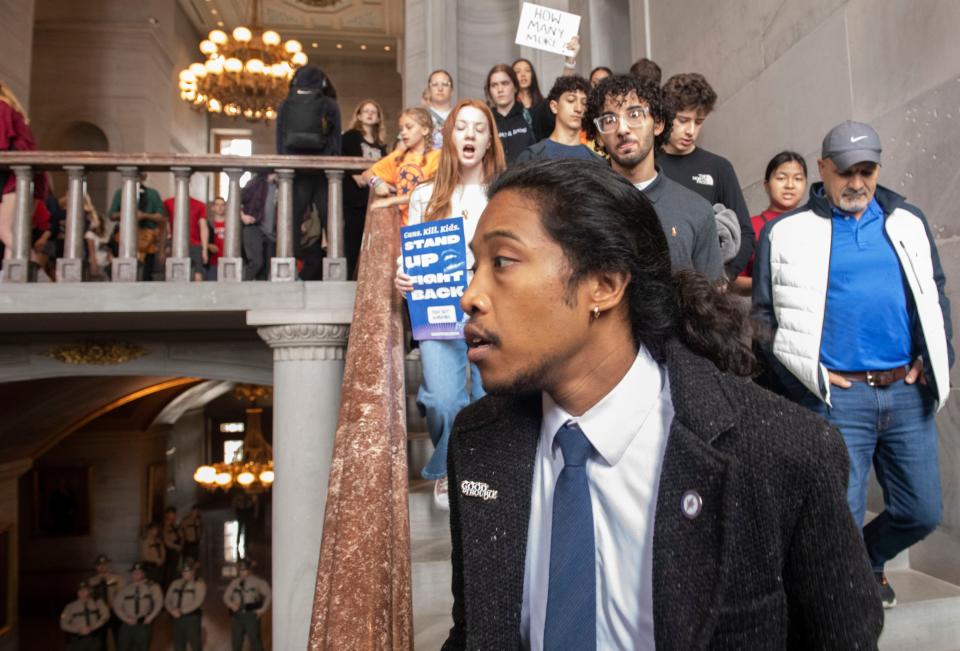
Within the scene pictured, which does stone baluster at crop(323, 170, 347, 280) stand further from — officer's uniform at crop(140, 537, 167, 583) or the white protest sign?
officer's uniform at crop(140, 537, 167, 583)

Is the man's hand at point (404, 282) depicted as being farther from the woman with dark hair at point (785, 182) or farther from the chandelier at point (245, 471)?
the chandelier at point (245, 471)

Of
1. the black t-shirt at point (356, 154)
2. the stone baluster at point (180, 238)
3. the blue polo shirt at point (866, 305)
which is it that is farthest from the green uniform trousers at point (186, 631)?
the blue polo shirt at point (866, 305)

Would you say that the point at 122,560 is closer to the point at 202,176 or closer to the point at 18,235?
the point at 202,176

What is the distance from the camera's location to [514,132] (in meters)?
5.52

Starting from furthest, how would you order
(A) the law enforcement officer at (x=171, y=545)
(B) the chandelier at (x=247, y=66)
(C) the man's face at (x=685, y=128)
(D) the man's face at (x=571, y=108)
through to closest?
(A) the law enforcement officer at (x=171, y=545), (B) the chandelier at (x=247, y=66), (D) the man's face at (x=571, y=108), (C) the man's face at (x=685, y=128)

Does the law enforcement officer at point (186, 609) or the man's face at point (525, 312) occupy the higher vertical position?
the man's face at point (525, 312)

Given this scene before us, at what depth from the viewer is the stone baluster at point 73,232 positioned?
6.16 m

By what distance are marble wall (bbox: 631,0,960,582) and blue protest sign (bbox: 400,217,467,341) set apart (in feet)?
7.87

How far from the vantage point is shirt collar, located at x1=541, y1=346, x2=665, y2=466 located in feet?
3.87

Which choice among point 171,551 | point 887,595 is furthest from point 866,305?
point 171,551

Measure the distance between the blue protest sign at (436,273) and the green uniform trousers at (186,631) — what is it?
11.7 m

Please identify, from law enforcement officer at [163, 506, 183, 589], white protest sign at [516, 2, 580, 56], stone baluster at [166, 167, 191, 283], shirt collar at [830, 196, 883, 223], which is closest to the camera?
shirt collar at [830, 196, 883, 223]

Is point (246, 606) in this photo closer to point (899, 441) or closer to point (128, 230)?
point (128, 230)

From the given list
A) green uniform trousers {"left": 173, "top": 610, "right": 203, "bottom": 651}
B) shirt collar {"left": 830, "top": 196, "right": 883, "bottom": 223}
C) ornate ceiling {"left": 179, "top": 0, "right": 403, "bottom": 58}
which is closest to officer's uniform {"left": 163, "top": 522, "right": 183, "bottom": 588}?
green uniform trousers {"left": 173, "top": 610, "right": 203, "bottom": 651}
